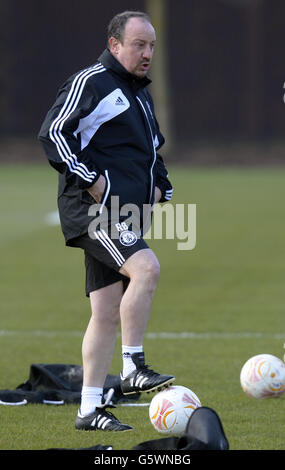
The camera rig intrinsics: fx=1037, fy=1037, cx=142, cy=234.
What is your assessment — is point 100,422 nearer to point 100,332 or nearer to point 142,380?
point 142,380

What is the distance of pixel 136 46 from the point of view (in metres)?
6.27

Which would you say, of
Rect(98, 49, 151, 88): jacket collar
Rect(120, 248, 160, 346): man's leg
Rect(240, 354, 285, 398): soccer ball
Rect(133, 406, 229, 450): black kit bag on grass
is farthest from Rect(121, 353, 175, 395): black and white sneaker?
Rect(98, 49, 151, 88): jacket collar

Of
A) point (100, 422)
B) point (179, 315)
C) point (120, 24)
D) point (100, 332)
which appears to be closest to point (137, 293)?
point (100, 332)


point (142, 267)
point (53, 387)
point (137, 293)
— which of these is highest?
point (142, 267)

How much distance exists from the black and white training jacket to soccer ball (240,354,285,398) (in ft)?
5.15

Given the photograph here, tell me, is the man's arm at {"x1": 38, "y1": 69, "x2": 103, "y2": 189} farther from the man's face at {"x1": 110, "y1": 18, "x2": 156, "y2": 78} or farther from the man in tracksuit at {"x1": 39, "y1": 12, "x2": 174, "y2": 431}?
the man's face at {"x1": 110, "y1": 18, "x2": 156, "y2": 78}

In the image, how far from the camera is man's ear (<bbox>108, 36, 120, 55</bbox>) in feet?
20.9

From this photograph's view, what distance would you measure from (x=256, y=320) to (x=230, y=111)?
27.0 meters

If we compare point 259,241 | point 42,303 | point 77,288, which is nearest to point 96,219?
point 42,303

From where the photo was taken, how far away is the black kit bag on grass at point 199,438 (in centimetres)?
516

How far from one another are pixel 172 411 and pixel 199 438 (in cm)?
77

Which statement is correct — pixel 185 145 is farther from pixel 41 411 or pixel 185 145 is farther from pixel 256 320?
pixel 41 411

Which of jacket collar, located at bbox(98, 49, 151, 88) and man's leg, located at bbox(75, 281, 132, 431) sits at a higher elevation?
jacket collar, located at bbox(98, 49, 151, 88)

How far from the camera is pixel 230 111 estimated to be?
121 feet
